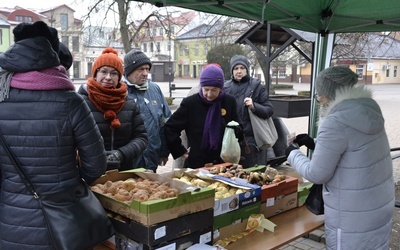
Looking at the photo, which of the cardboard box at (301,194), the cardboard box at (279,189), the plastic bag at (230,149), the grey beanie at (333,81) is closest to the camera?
the grey beanie at (333,81)

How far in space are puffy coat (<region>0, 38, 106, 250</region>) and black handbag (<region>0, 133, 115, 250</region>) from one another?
2 cm

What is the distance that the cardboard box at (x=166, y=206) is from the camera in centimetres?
170

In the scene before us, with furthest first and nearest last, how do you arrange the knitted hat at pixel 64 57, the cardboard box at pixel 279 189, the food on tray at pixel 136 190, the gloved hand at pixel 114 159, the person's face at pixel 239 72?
the person's face at pixel 239 72 < the gloved hand at pixel 114 159 < the cardboard box at pixel 279 189 < the knitted hat at pixel 64 57 < the food on tray at pixel 136 190

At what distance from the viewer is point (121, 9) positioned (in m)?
13.5

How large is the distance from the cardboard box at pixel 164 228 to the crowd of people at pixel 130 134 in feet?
0.92

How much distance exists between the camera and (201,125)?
3301mm

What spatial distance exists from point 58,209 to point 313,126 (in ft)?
12.7

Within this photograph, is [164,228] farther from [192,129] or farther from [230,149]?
[192,129]

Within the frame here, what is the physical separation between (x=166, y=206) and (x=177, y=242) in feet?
0.64

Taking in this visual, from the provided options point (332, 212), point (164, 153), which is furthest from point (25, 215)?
point (164, 153)

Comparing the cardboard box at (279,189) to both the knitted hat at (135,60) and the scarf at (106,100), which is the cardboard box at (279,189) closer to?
the scarf at (106,100)

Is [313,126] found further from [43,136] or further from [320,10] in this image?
[43,136]

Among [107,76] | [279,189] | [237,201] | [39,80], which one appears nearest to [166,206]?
[237,201]

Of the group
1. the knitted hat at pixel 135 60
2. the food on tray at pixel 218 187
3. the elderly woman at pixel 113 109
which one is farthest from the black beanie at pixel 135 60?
the food on tray at pixel 218 187
